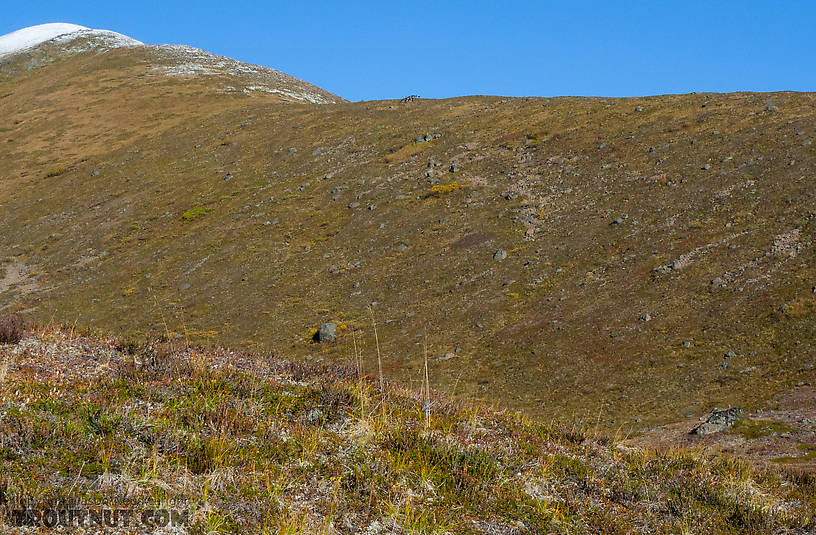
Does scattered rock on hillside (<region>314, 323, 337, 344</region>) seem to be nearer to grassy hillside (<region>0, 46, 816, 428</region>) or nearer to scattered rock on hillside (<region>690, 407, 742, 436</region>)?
grassy hillside (<region>0, 46, 816, 428</region>)

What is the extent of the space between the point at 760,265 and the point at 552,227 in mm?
9578

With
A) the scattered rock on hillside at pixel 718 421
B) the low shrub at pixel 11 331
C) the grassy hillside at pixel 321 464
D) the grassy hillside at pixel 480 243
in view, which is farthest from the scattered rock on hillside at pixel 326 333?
the grassy hillside at pixel 321 464

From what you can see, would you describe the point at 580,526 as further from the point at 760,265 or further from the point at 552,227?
the point at 552,227

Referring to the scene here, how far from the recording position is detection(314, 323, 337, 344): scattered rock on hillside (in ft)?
77.2

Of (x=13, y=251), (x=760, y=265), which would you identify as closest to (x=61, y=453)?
(x=760, y=265)

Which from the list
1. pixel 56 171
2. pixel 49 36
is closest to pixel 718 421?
pixel 56 171

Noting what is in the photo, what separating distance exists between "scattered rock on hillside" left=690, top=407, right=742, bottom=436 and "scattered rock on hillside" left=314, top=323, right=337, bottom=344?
1390 centimetres

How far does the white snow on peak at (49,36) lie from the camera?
105438 mm

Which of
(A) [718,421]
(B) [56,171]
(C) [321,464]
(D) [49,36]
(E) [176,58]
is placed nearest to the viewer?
(C) [321,464]

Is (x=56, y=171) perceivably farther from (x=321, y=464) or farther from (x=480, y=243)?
(x=321, y=464)

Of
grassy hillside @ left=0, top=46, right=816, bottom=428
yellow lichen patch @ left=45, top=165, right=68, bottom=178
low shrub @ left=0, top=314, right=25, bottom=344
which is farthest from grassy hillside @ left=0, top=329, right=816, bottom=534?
yellow lichen patch @ left=45, top=165, right=68, bottom=178

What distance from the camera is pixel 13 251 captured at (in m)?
41.4

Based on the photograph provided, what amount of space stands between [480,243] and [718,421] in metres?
16.9

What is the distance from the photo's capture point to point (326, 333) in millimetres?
23625
